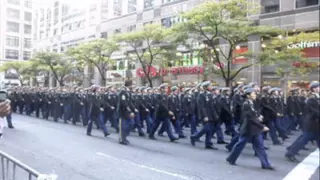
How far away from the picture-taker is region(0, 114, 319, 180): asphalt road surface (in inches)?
180

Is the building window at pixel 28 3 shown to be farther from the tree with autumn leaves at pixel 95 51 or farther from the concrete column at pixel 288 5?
the tree with autumn leaves at pixel 95 51

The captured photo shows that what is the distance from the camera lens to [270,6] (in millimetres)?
1200

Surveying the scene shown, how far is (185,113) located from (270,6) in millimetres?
8435

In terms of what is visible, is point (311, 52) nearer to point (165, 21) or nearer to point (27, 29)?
point (27, 29)

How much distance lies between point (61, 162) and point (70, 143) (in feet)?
6.53

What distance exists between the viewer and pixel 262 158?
191 inches

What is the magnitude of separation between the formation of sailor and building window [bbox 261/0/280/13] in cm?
104

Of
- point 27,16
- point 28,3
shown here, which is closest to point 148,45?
point 27,16

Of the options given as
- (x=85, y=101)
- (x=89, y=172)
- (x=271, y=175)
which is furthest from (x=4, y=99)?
(x=85, y=101)

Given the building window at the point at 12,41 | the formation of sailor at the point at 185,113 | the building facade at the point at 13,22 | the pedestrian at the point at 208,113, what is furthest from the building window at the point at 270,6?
the pedestrian at the point at 208,113

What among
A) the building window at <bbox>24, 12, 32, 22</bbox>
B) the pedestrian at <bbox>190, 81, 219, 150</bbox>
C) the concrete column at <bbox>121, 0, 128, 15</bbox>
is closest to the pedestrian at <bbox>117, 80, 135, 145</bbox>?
the pedestrian at <bbox>190, 81, 219, 150</bbox>

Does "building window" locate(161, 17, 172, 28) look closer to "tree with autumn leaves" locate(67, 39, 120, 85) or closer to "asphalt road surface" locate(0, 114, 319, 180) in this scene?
"asphalt road surface" locate(0, 114, 319, 180)

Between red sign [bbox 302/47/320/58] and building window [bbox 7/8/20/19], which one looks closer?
red sign [bbox 302/47/320/58]

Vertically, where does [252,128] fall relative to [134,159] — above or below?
above
